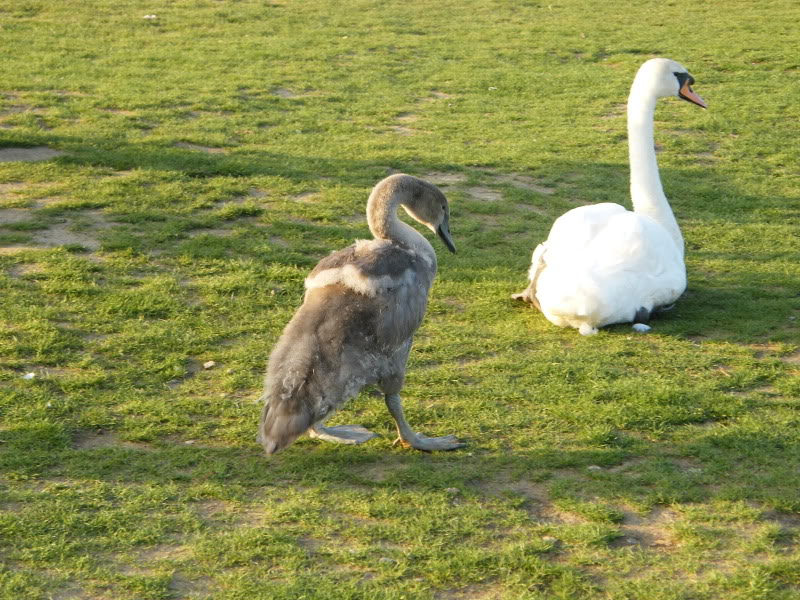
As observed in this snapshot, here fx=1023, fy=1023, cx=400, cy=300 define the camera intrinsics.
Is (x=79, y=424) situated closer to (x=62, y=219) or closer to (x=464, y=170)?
(x=62, y=219)

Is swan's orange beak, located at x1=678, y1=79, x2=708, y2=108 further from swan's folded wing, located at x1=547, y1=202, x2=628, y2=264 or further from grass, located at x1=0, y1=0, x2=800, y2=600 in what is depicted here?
swan's folded wing, located at x1=547, y1=202, x2=628, y2=264

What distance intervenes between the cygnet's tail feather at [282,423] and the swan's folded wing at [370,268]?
0.65 meters

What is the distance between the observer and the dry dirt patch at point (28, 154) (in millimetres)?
8938

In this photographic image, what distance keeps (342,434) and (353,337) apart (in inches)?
21.8

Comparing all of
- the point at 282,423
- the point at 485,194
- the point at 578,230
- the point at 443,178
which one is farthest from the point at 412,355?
the point at 443,178

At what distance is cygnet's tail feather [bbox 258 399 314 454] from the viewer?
432 centimetres

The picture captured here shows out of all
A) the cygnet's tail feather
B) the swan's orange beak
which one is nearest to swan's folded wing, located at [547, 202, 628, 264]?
the swan's orange beak

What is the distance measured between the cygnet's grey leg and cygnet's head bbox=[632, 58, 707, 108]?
3.77 meters

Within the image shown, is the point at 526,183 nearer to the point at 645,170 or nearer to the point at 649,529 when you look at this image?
the point at 645,170

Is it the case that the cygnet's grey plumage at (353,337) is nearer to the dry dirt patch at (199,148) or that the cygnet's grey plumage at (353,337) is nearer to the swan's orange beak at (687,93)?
the swan's orange beak at (687,93)

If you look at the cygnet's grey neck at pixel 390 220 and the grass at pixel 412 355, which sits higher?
the cygnet's grey neck at pixel 390 220

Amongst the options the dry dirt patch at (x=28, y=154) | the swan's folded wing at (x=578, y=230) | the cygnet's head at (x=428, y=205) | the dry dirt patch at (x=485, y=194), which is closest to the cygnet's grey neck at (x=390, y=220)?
the cygnet's head at (x=428, y=205)

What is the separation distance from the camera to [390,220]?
5121 millimetres

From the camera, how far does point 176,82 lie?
39.4 ft
